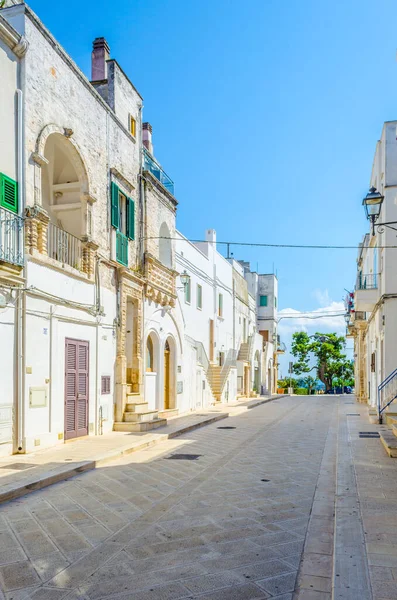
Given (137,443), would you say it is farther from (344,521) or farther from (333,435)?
(344,521)

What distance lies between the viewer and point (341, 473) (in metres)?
8.68

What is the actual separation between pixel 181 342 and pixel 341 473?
11.8 m

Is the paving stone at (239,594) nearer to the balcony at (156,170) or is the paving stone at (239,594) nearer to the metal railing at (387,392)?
the metal railing at (387,392)

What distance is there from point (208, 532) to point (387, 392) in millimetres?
11610

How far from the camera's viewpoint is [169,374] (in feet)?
63.9

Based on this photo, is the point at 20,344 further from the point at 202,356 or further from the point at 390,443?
the point at 202,356

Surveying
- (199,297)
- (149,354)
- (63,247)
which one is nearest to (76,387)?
(63,247)

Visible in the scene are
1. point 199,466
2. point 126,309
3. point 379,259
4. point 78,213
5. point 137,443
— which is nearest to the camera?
point 199,466

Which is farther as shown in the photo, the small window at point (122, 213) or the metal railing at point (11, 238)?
the small window at point (122, 213)

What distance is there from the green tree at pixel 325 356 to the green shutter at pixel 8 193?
144 feet

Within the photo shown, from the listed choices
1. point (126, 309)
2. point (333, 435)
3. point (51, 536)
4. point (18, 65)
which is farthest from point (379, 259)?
point (51, 536)

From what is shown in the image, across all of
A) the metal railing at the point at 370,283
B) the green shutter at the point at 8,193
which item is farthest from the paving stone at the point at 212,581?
the metal railing at the point at 370,283

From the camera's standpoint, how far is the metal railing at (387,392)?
14682mm

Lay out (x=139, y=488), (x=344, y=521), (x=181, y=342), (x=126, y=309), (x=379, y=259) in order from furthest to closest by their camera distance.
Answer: (x=181, y=342) < (x=379, y=259) < (x=126, y=309) < (x=139, y=488) < (x=344, y=521)
